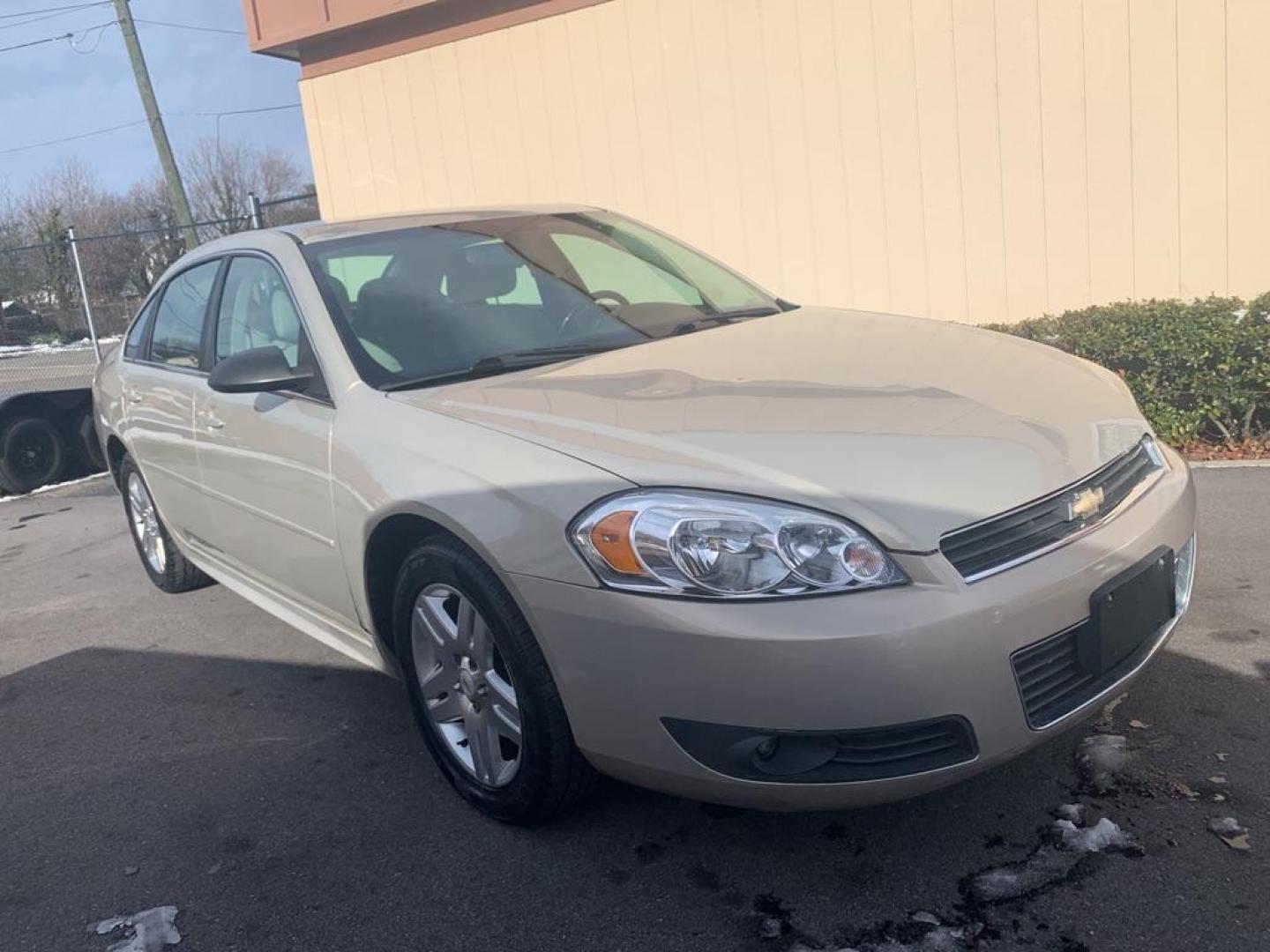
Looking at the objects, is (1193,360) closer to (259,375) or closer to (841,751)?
(841,751)

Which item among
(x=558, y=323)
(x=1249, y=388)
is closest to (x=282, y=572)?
(x=558, y=323)

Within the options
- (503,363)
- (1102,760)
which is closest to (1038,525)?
(1102,760)

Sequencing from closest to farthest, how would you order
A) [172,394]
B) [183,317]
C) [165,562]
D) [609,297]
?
[609,297] < [172,394] < [183,317] < [165,562]

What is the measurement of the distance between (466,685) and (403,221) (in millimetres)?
1947

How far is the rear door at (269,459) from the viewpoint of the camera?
11.1 ft

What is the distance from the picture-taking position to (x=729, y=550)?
2.37 metres

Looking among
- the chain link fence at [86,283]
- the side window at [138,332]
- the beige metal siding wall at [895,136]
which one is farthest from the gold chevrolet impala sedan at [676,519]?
the chain link fence at [86,283]

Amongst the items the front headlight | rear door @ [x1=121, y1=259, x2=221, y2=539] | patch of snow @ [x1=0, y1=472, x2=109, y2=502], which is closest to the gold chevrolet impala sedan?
the front headlight

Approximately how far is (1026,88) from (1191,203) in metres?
1.24

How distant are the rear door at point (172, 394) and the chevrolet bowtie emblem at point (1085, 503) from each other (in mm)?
3126

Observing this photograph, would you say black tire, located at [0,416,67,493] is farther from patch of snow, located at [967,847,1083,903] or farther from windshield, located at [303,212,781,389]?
patch of snow, located at [967,847,1083,903]

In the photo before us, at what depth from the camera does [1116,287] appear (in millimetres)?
7219

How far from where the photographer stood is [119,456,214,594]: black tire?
533 centimetres

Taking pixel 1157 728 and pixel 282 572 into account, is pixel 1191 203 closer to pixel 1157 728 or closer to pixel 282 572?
pixel 1157 728
